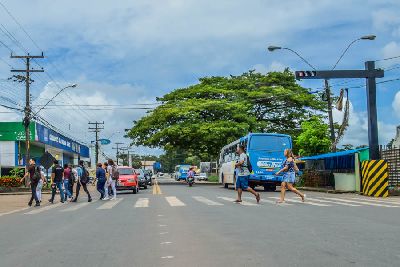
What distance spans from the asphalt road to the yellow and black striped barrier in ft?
30.1

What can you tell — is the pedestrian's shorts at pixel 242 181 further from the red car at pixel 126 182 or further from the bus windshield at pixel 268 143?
the bus windshield at pixel 268 143

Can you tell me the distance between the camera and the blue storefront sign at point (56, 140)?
52106 millimetres

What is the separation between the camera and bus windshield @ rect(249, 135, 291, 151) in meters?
30.6

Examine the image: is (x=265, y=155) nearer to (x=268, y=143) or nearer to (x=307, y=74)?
(x=268, y=143)

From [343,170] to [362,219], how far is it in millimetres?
17593

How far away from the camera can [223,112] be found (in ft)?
166

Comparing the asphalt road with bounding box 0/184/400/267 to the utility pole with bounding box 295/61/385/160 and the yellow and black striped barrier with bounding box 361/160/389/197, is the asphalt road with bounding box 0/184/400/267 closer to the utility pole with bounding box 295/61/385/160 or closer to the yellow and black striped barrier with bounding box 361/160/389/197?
the yellow and black striped barrier with bounding box 361/160/389/197

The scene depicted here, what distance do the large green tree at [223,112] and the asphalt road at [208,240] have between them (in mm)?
35037

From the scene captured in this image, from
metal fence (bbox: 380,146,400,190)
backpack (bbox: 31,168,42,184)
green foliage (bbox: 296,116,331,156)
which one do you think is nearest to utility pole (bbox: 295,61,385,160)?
metal fence (bbox: 380,146,400,190)

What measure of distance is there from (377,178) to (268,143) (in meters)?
9.23

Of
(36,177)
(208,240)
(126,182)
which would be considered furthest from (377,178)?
(208,240)

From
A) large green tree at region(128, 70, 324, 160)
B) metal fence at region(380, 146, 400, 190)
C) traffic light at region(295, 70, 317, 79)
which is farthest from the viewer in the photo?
large green tree at region(128, 70, 324, 160)

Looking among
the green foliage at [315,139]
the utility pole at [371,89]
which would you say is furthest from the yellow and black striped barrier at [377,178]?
the green foliage at [315,139]

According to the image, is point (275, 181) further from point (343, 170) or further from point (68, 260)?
point (68, 260)
